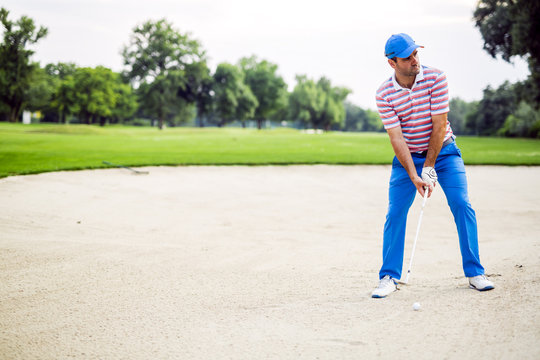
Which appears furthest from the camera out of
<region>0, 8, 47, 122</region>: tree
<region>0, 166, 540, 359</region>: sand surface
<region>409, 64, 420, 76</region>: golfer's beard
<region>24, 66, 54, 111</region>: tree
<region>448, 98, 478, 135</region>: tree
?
<region>448, 98, 478, 135</region>: tree

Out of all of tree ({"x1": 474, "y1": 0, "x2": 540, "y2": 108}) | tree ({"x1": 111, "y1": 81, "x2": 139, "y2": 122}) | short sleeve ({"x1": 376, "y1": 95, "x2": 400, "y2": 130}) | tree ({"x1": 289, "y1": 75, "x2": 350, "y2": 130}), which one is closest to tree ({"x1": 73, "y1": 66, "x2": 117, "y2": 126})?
tree ({"x1": 111, "y1": 81, "x2": 139, "y2": 122})

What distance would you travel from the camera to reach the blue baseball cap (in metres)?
3.98

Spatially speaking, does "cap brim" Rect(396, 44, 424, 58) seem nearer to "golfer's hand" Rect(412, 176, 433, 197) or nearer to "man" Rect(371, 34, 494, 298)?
"man" Rect(371, 34, 494, 298)

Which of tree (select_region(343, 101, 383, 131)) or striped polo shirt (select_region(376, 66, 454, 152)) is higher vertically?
tree (select_region(343, 101, 383, 131))

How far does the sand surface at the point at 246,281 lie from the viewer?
3.17 metres

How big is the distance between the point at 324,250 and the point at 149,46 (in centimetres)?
6528

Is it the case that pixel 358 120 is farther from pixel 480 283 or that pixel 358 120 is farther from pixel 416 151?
pixel 480 283

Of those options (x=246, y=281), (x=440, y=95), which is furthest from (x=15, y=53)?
Answer: (x=440, y=95)

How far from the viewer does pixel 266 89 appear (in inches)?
3206

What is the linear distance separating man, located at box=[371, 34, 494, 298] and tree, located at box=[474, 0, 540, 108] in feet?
101

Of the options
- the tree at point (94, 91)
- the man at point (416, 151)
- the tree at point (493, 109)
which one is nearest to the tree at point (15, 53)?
the man at point (416, 151)

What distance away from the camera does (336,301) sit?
4047 mm

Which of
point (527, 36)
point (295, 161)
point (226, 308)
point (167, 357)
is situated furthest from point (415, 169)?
point (527, 36)

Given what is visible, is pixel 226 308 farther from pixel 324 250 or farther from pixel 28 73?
pixel 28 73
